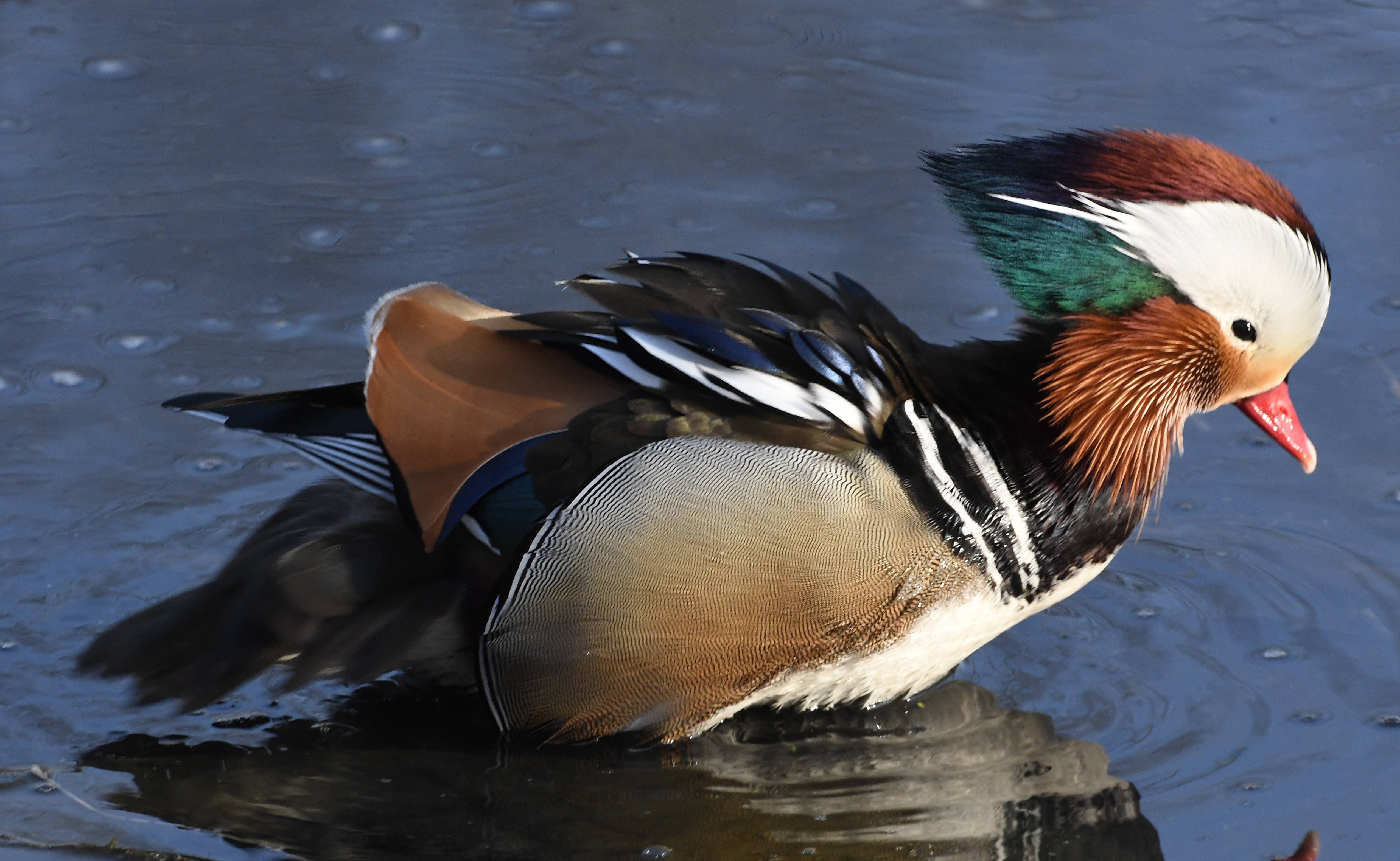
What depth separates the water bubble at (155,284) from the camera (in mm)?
5230

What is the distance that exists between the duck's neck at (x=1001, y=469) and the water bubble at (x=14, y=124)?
3.76 metres

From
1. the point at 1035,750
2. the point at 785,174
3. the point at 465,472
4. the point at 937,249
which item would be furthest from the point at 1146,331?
the point at 785,174

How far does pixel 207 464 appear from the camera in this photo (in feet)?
15.1

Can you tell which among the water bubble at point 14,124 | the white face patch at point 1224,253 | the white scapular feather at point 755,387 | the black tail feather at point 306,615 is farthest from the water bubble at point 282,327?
the white face patch at point 1224,253

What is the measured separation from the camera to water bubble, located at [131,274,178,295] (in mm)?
5230

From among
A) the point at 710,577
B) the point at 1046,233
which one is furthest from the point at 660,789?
the point at 1046,233

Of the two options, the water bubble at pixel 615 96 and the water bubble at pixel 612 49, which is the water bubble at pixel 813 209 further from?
the water bubble at pixel 612 49

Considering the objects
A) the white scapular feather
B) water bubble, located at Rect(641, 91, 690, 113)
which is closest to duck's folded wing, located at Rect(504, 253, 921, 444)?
the white scapular feather

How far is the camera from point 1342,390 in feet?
15.9

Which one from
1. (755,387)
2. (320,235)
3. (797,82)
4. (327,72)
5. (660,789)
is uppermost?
(755,387)

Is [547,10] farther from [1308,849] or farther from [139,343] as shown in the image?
[1308,849]

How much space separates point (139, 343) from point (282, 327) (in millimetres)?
419

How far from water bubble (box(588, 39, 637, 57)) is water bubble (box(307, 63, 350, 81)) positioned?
94 centimetres

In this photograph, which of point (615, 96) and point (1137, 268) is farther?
point (615, 96)
